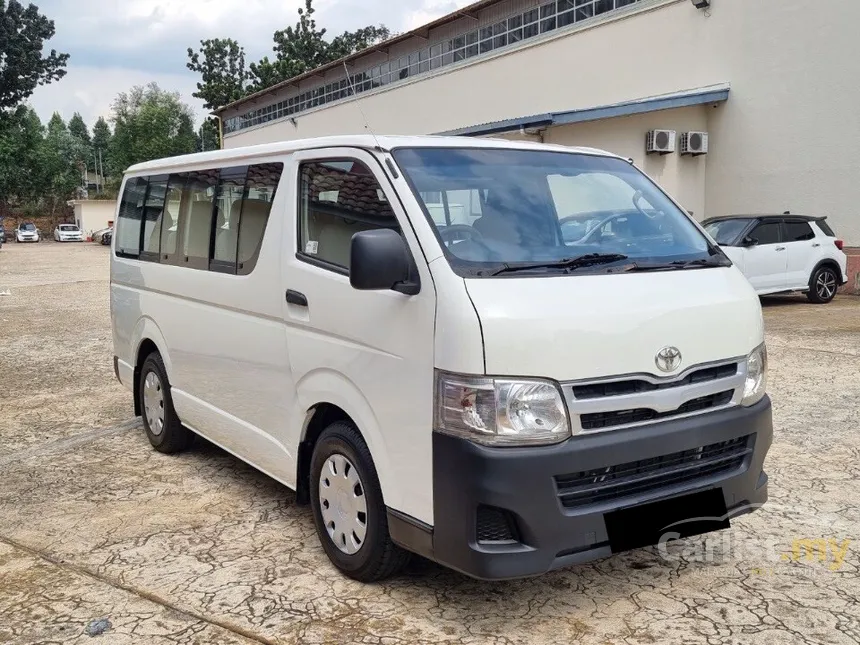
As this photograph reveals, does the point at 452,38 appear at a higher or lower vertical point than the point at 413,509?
higher

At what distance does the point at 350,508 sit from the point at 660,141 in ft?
50.5

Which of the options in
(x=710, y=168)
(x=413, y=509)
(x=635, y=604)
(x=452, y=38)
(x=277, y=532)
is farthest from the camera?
(x=452, y=38)

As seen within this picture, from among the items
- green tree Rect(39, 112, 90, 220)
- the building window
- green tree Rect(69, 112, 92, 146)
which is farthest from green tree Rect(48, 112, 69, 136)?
the building window

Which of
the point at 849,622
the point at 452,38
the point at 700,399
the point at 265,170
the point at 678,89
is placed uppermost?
the point at 452,38

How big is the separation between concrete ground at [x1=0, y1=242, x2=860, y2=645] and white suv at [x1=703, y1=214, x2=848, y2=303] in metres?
7.54

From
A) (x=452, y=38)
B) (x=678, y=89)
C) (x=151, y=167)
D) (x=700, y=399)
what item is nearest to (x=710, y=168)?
(x=678, y=89)

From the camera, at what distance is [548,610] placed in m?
3.39

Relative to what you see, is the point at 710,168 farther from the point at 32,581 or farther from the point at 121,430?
the point at 32,581

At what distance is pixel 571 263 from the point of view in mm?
3381

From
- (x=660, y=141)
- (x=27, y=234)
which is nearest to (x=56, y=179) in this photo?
(x=27, y=234)

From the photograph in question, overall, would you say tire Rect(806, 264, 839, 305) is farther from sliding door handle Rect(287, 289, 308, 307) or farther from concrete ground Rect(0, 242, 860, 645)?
sliding door handle Rect(287, 289, 308, 307)

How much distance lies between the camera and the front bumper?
2.91 metres

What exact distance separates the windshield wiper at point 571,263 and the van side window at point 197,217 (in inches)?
90.4

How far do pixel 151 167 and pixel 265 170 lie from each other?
1971mm
